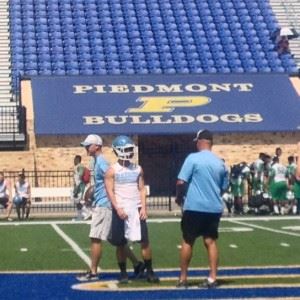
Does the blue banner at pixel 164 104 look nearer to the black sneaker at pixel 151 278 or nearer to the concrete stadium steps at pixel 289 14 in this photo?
the concrete stadium steps at pixel 289 14

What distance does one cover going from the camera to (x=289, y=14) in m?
45.1

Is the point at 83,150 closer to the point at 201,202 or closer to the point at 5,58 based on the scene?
the point at 5,58

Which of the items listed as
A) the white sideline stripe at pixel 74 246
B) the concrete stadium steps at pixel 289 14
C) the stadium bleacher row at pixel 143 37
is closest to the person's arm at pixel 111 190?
the white sideline stripe at pixel 74 246

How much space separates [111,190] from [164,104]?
23.9m

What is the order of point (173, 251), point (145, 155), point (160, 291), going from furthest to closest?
point (145, 155)
point (173, 251)
point (160, 291)

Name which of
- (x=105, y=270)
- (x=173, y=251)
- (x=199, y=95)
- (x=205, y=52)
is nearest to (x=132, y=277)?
(x=105, y=270)

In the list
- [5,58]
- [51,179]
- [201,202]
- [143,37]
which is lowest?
[201,202]

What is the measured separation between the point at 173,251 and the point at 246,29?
27.4 metres

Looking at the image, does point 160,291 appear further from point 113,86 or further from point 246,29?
point 246,29

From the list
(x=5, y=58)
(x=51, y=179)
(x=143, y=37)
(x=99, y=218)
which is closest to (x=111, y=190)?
(x=99, y=218)

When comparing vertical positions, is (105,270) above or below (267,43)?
below

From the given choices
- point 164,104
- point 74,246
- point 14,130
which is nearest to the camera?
point 74,246

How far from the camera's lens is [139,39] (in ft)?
139

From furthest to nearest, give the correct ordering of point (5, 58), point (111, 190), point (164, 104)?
point (5, 58) → point (164, 104) → point (111, 190)
